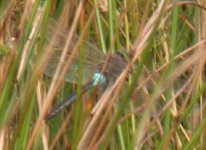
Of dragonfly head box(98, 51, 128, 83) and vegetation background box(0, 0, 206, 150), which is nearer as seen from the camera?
vegetation background box(0, 0, 206, 150)

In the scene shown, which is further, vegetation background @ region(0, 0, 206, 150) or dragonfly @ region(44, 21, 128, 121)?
dragonfly @ region(44, 21, 128, 121)

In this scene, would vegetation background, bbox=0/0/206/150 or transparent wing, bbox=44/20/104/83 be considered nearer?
vegetation background, bbox=0/0/206/150

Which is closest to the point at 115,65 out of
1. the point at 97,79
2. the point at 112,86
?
the point at 97,79

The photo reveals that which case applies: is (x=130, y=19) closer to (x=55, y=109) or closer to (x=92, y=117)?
(x=55, y=109)

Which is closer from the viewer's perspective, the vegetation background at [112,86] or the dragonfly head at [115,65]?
the vegetation background at [112,86]

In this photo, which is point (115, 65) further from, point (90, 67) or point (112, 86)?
point (112, 86)

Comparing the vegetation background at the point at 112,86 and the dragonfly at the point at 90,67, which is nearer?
the vegetation background at the point at 112,86
